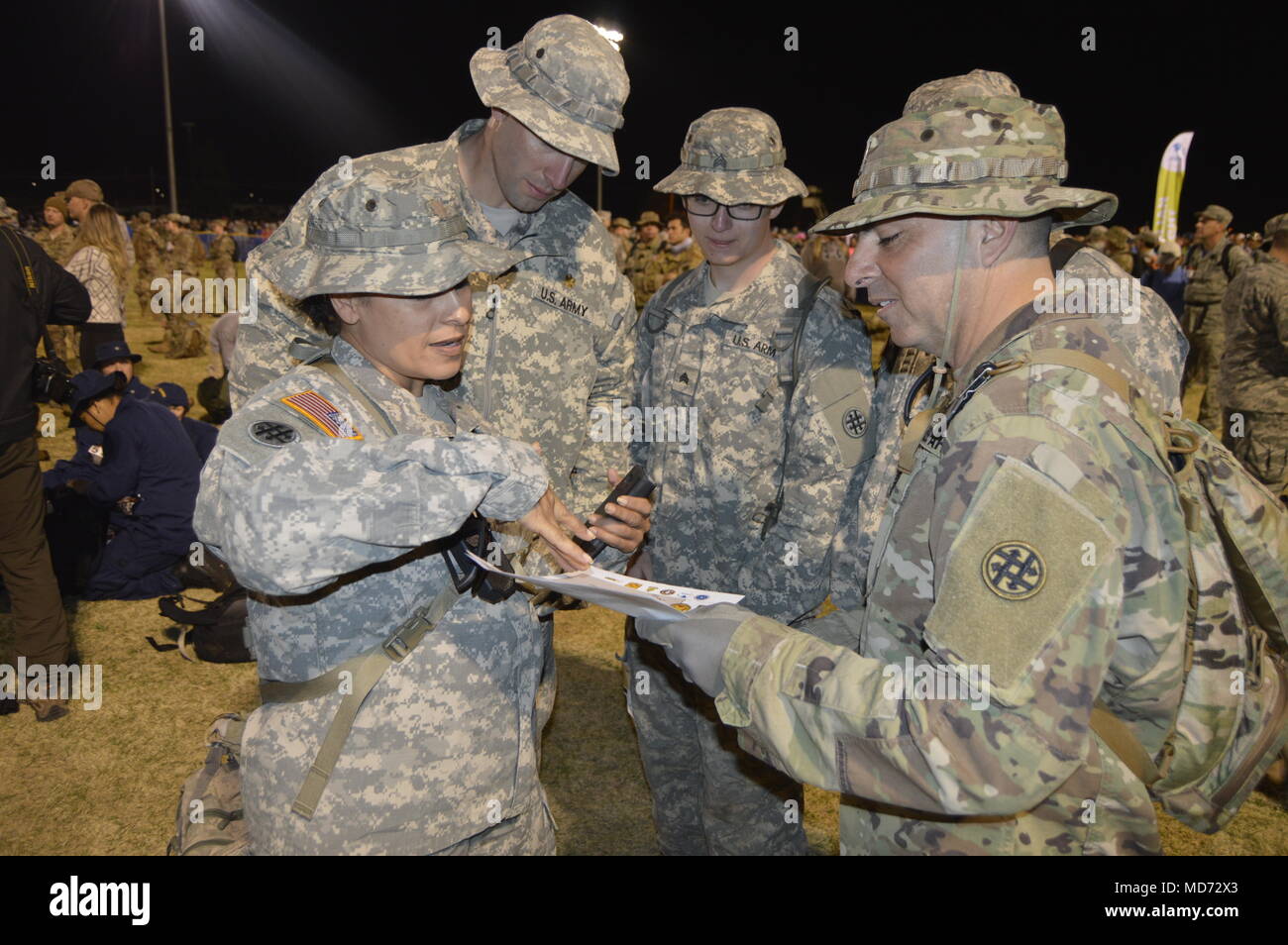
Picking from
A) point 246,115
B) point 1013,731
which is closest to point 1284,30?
point 1013,731

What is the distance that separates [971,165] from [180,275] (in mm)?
14822

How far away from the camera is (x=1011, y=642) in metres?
1.33

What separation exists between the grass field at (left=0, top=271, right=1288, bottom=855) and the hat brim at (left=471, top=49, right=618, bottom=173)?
10.1 ft

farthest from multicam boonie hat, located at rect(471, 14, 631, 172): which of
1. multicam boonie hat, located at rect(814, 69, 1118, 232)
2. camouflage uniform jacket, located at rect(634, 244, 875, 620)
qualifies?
multicam boonie hat, located at rect(814, 69, 1118, 232)

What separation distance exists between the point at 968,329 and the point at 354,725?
1613mm

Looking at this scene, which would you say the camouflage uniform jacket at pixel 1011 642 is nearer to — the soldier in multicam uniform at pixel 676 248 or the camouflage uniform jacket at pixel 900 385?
the camouflage uniform jacket at pixel 900 385

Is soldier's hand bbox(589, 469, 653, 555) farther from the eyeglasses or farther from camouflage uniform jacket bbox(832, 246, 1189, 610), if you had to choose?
the eyeglasses

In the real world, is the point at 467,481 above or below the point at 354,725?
above

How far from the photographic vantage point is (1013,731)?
Answer: 4.34 ft

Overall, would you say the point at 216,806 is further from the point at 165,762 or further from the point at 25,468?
the point at 25,468

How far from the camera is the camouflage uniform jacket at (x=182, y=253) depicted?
13.9 meters

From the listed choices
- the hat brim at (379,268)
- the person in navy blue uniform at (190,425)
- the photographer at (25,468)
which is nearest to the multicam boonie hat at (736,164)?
the hat brim at (379,268)
